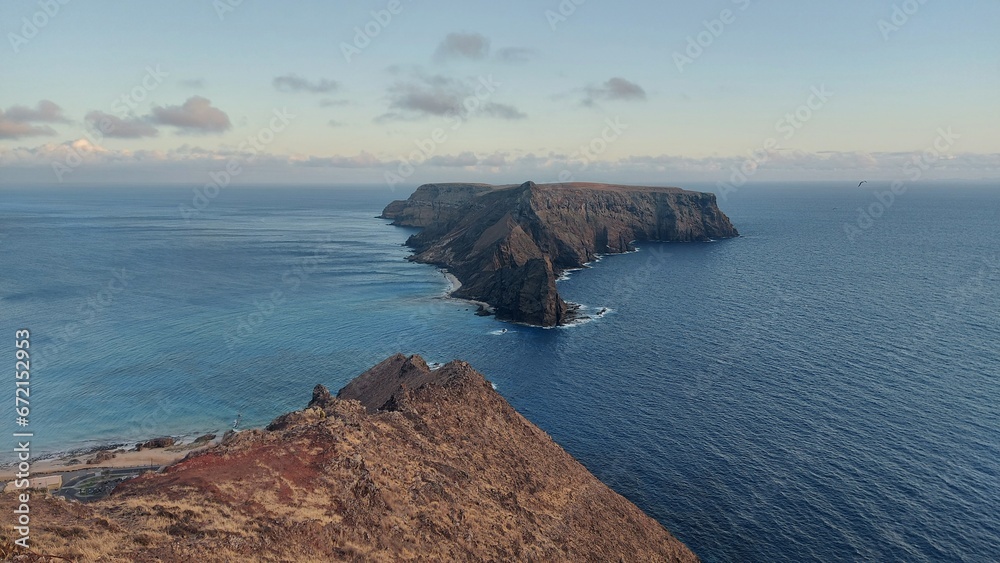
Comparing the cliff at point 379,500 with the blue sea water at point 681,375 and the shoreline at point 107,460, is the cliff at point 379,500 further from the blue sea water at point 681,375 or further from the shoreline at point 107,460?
the shoreline at point 107,460

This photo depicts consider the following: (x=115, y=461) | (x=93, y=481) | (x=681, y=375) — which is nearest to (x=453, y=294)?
(x=681, y=375)

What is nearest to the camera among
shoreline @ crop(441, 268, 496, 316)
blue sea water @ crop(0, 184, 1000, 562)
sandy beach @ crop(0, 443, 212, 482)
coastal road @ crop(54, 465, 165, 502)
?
blue sea water @ crop(0, 184, 1000, 562)

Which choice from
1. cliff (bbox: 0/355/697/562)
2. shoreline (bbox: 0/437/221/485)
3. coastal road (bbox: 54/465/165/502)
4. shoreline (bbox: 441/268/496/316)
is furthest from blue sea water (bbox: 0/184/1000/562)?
cliff (bbox: 0/355/697/562)

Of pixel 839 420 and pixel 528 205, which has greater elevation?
pixel 528 205

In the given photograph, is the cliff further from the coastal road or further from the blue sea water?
the coastal road

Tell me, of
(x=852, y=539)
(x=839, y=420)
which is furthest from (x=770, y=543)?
(x=839, y=420)

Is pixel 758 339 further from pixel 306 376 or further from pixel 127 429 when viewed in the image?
pixel 127 429
